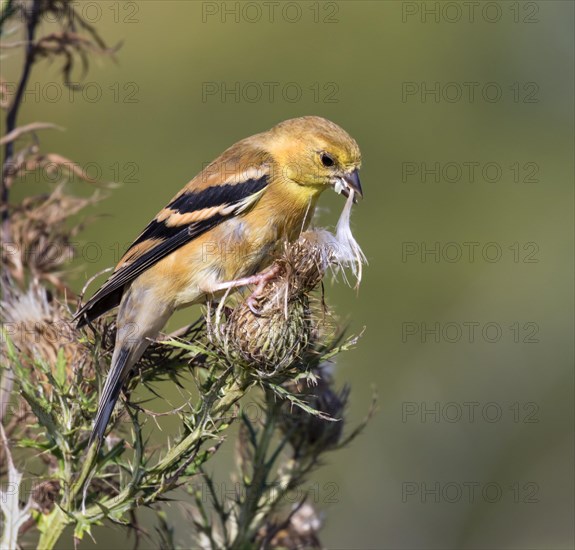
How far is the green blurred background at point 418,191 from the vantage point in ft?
21.4

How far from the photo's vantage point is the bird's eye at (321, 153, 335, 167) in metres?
3.82

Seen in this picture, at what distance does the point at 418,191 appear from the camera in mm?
7820

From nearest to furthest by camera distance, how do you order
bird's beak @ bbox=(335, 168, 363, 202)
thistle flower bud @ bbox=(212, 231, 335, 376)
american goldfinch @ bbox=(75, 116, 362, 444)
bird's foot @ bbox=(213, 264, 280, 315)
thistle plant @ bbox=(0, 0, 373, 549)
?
thistle plant @ bbox=(0, 0, 373, 549) < thistle flower bud @ bbox=(212, 231, 335, 376) < bird's foot @ bbox=(213, 264, 280, 315) < american goldfinch @ bbox=(75, 116, 362, 444) < bird's beak @ bbox=(335, 168, 363, 202)

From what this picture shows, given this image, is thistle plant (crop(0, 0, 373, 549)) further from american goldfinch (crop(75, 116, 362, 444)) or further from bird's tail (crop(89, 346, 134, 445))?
american goldfinch (crop(75, 116, 362, 444))

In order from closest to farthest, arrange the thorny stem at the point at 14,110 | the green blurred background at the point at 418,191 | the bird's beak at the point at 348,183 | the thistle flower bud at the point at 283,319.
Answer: the thistle flower bud at the point at 283,319, the thorny stem at the point at 14,110, the bird's beak at the point at 348,183, the green blurred background at the point at 418,191

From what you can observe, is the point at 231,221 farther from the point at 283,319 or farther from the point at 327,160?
the point at 283,319

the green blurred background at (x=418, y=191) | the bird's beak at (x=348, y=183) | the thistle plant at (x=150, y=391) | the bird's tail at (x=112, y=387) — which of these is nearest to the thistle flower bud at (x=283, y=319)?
the thistle plant at (x=150, y=391)

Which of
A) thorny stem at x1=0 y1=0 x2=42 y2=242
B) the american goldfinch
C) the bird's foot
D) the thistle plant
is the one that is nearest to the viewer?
the thistle plant

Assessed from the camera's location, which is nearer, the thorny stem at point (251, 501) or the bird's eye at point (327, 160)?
the thorny stem at point (251, 501)

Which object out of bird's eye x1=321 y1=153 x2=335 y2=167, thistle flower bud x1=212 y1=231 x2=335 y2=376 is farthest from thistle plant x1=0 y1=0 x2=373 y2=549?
bird's eye x1=321 y1=153 x2=335 y2=167

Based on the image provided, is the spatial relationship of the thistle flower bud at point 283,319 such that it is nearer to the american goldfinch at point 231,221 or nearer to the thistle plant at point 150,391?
the thistle plant at point 150,391

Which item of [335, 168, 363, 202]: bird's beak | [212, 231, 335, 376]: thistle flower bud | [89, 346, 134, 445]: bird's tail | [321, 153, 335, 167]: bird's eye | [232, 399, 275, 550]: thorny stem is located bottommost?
[232, 399, 275, 550]: thorny stem

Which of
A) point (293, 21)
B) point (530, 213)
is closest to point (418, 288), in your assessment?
point (530, 213)

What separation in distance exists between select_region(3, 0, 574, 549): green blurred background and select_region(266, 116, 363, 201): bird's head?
2283mm
